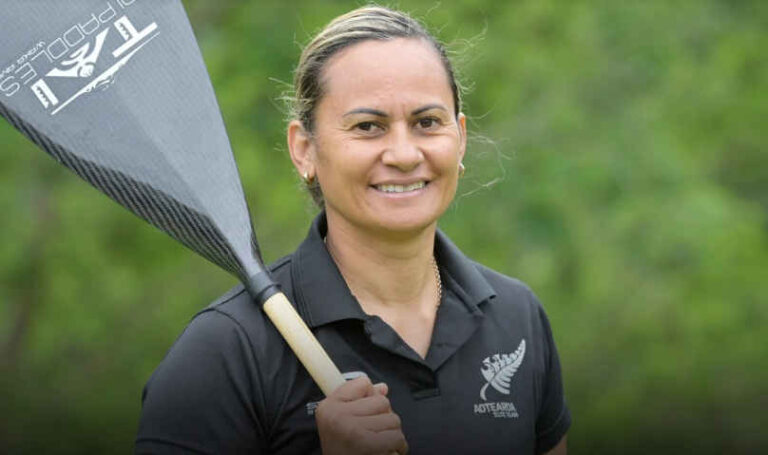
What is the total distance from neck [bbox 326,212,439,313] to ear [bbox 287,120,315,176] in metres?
0.12

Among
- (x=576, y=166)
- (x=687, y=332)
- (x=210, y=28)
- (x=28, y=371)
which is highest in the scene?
(x=210, y=28)

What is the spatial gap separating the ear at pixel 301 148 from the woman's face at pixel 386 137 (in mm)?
61

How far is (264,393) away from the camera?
2.64m

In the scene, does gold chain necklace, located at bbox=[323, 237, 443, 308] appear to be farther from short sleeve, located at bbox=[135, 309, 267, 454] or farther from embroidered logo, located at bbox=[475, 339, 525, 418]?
short sleeve, located at bbox=[135, 309, 267, 454]

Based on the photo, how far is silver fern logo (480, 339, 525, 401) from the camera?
2883 millimetres

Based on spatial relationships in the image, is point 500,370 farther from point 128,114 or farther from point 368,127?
point 128,114

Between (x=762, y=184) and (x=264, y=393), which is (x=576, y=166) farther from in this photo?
(x=264, y=393)

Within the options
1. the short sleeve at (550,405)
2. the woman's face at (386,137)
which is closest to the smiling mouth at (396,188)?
the woman's face at (386,137)

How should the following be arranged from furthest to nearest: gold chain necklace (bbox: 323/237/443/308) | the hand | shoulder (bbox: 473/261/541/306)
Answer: shoulder (bbox: 473/261/541/306), gold chain necklace (bbox: 323/237/443/308), the hand

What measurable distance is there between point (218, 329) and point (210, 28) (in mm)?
4559

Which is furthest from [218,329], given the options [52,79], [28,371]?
[28,371]

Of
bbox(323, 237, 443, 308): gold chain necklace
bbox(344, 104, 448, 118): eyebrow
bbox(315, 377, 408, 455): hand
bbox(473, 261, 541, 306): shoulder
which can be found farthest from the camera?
bbox(473, 261, 541, 306): shoulder

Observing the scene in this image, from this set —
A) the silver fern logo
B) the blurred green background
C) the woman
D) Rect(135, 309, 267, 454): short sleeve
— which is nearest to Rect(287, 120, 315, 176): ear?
the woman

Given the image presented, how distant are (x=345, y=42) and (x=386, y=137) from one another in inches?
9.6
